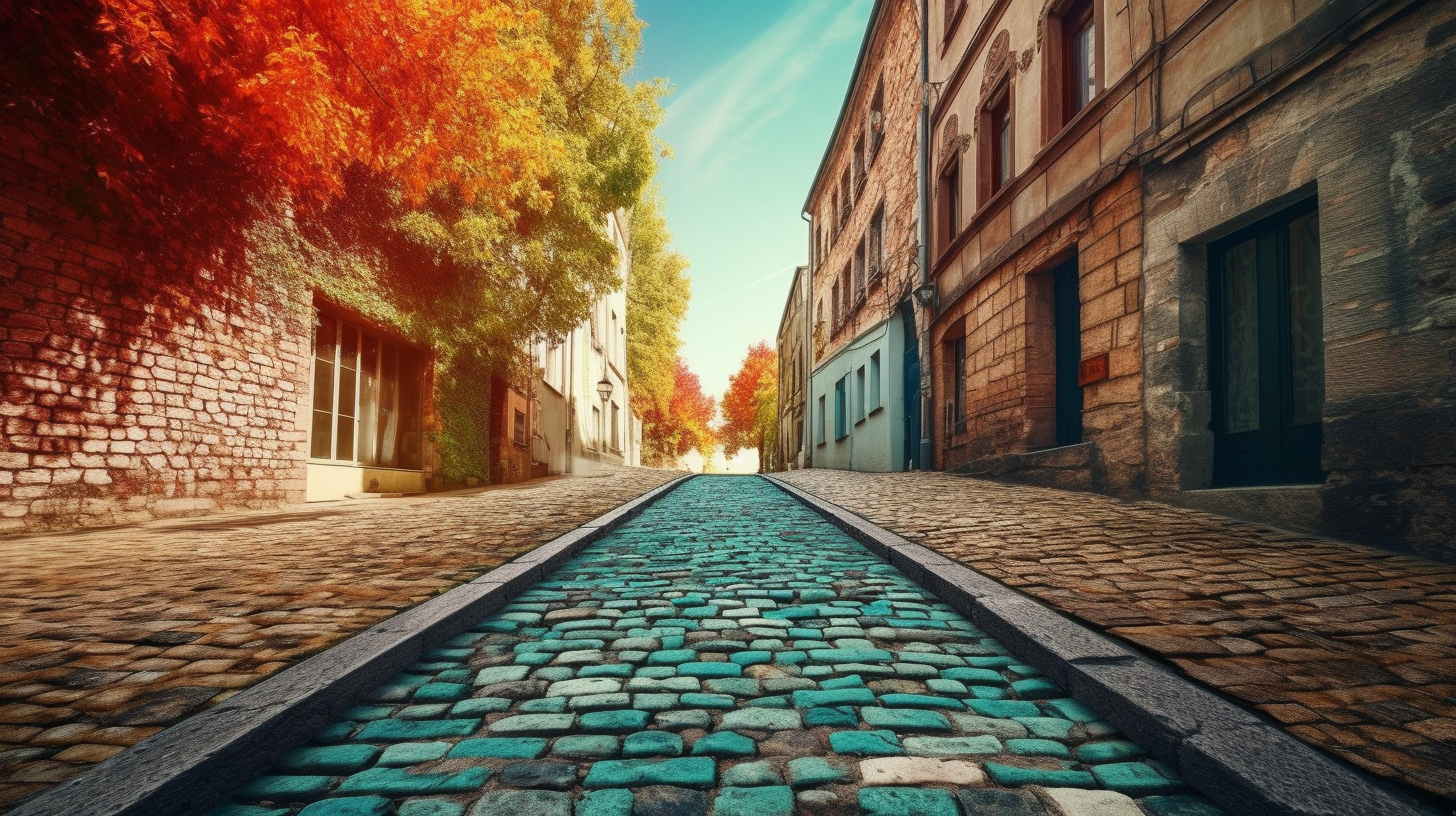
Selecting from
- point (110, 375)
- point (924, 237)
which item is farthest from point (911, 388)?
point (110, 375)

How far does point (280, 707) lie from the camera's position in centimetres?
216

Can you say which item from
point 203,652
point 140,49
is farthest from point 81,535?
point 203,652

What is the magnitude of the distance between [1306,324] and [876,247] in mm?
12705

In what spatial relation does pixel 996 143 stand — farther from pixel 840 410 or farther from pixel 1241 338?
pixel 840 410

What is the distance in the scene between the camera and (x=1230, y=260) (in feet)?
19.7

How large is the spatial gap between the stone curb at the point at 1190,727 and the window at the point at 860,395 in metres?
14.3

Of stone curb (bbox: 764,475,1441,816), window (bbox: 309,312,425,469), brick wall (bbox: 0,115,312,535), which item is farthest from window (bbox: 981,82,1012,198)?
brick wall (bbox: 0,115,312,535)

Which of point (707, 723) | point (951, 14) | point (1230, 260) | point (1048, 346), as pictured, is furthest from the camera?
point (951, 14)

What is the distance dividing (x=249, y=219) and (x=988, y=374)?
9.82 meters

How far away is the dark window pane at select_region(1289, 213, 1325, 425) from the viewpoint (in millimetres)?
5148

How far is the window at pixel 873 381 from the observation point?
1648cm

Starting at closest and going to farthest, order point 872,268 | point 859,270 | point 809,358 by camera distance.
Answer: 1. point 872,268
2. point 859,270
3. point 809,358

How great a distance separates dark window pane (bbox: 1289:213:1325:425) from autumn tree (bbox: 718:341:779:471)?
3827cm

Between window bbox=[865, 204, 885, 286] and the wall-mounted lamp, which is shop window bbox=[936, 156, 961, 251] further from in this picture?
window bbox=[865, 204, 885, 286]
